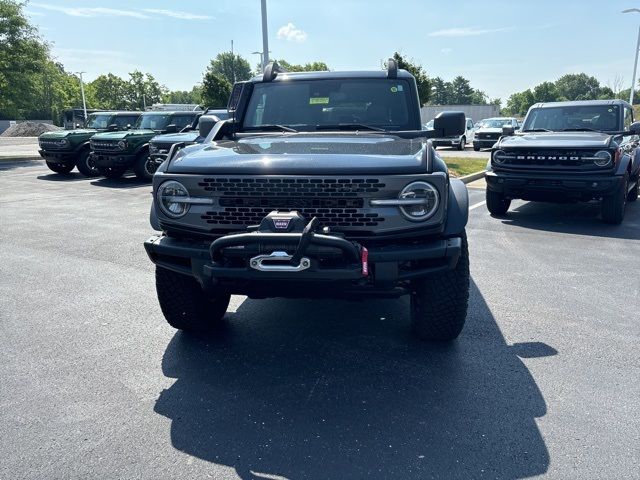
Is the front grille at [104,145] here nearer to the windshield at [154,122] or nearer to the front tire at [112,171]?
the front tire at [112,171]

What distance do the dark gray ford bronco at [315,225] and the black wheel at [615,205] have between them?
16.9ft

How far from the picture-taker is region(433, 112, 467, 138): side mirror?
14.4 feet

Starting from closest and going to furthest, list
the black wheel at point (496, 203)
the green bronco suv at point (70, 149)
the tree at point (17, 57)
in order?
the black wheel at point (496, 203)
the green bronco suv at point (70, 149)
the tree at point (17, 57)

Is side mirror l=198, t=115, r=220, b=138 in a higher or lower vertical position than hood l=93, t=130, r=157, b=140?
higher

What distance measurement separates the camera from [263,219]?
297 cm

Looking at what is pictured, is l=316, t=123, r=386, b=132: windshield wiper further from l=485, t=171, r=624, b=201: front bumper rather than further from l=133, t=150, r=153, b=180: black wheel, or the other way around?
l=133, t=150, r=153, b=180: black wheel

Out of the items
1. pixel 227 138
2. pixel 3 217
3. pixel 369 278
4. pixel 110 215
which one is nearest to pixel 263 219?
pixel 369 278

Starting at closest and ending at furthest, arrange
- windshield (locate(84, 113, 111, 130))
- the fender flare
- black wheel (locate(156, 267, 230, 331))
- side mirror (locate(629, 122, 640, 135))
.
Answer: the fender flare → black wheel (locate(156, 267, 230, 331)) → side mirror (locate(629, 122, 640, 135)) → windshield (locate(84, 113, 111, 130))

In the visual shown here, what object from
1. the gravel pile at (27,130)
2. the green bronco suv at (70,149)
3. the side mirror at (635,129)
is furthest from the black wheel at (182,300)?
the gravel pile at (27,130)

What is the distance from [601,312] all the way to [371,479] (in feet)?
9.89

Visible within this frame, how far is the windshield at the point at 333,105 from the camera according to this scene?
4.47m

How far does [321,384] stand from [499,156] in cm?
608

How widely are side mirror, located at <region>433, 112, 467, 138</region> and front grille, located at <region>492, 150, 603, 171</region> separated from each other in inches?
155

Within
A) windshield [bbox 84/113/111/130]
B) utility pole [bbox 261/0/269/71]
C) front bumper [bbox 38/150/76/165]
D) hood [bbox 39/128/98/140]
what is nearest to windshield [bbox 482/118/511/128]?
utility pole [bbox 261/0/269/71]
